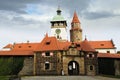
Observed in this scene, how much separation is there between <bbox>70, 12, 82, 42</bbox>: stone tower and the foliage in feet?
144

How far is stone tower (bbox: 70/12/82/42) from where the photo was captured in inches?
4213

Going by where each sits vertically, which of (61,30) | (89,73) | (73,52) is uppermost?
(61,30)

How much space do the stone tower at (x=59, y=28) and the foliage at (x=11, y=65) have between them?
4054 cm

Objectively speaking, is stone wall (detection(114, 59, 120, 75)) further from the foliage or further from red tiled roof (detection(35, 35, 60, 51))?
the foliage

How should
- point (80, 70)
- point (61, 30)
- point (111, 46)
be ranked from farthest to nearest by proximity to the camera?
point (61, 30) → point (111, 46) → point (80, 70)

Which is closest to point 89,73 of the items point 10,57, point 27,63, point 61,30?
point 27,63

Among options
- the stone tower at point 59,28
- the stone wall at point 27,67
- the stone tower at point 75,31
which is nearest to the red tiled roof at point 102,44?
the stone tower at point 75,31

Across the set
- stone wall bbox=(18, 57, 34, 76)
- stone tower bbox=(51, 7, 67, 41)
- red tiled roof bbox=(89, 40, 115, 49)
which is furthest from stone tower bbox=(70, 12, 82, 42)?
stone wall bbox=(18, 57, 34, 76)

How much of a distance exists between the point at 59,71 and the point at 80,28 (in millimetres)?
48905

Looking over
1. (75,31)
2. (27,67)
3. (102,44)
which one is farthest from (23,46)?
(27,67)

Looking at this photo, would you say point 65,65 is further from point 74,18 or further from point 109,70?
point 74,18

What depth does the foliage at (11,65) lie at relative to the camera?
6438cm

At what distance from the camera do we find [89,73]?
203ft

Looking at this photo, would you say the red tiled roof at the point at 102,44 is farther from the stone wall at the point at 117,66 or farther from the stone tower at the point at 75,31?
the stone wall at the point at 117,66
